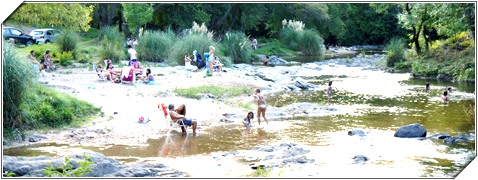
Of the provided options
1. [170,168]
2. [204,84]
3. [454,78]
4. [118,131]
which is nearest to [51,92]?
[118,131]

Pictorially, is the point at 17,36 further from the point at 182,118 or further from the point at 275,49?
the point at 182,118

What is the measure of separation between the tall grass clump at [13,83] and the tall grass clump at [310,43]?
36.7m

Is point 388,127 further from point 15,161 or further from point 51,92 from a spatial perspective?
point 15,161

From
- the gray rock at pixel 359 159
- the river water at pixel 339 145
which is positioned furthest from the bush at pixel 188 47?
the gray rock at pixel 359 159

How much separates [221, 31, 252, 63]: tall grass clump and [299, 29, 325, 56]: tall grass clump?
1208 cm

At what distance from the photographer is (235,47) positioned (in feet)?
123

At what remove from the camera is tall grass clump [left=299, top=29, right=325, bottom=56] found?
161 ft

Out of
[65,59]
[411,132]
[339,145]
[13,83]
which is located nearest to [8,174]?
[13,83]

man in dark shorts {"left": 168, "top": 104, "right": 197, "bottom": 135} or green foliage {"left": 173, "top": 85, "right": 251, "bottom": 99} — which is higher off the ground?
man in dark shorts {"left": 168, "top": 104, "right": 197, "bottom": 135}

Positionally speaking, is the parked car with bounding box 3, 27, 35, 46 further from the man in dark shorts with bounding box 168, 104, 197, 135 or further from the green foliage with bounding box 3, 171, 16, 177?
the green foliage with bounding box 3, 171, 16, 177

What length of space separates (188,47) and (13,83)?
1870cm

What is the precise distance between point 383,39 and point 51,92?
5972 centimetres

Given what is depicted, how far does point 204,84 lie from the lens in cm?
2367

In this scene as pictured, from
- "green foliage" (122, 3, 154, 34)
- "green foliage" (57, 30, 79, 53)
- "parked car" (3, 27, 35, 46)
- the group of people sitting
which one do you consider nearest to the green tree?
the group of people sitting
